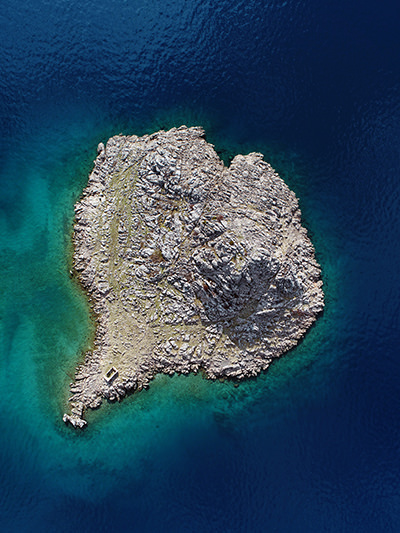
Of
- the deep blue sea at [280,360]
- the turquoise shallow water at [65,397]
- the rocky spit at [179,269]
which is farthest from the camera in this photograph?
the turquoise shallow water at [65,397]

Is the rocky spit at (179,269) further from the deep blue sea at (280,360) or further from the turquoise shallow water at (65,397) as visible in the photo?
the deep blue sea at (280,360)

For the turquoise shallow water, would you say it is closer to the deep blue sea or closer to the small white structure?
the deep blue sea

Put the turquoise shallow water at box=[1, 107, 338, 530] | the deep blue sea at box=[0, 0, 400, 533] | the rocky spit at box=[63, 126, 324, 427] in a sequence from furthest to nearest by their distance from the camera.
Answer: the turquoise shallow water at box=[1, 107, 338, 530] → the deep blue sea at box=[0, 0, 400, 533] → the rocky spit at box=[63, 126, 324, 427]

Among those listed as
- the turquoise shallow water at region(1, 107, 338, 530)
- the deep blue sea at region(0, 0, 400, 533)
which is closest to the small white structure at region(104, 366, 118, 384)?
the turquoise shallow water at region(1, 107, 338, 530)

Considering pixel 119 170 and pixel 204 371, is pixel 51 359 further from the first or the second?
pixel 119 170

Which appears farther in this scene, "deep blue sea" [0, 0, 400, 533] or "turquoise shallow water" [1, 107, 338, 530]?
"turquoise shallow water" [1, 107, 338, 530]

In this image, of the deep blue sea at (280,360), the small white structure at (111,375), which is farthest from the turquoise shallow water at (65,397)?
the small white structure at (111,375)

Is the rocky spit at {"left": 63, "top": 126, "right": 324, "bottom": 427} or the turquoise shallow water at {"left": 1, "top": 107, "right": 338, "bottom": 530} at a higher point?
the rocky spit at {"left": 63, "top": 126, "right": 324, "bottom": 427}

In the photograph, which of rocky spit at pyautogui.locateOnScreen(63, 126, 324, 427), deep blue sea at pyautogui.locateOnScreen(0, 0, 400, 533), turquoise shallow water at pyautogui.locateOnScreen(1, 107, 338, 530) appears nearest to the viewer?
rocky spit at pyautogui.locateOnScreen(63, 126, 324, 427)
